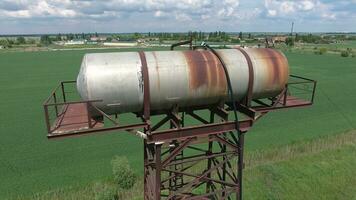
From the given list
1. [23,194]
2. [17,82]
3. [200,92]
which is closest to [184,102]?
[200,92]

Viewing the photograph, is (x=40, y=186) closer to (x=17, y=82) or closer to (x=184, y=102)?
(x=184, y=102)

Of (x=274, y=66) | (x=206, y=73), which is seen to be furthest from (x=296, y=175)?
(x=206, y=73)

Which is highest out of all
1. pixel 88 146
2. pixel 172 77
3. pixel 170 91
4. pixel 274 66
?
pixel 274 66

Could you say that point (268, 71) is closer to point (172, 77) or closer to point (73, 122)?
point (172, 77)

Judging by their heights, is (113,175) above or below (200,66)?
below

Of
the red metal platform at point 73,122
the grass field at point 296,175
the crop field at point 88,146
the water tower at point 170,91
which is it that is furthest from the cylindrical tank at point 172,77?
the crop field at point 88,146

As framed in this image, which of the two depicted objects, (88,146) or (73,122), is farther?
(88,146)

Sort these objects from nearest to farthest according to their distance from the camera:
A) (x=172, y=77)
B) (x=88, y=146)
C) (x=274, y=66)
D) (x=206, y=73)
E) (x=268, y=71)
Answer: (x=172, y=77), (x=206, y=73), (x=268, y=71), (x=274, y=66), (x=88, y=146)
